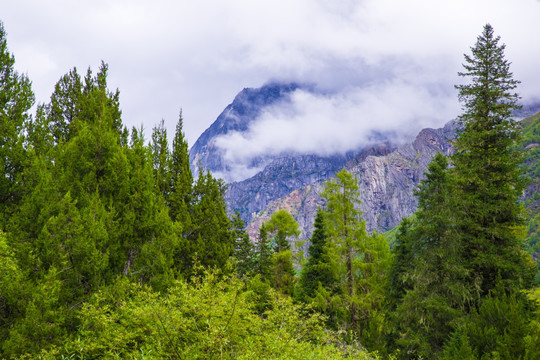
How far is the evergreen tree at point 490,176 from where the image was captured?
13.9m

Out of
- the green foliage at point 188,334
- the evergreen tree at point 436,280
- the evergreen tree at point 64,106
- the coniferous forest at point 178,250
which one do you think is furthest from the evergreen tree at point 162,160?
the evergreen tree at point 436,280

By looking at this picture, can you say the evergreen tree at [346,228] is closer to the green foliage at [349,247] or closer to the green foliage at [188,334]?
the green foliage at [349,247]

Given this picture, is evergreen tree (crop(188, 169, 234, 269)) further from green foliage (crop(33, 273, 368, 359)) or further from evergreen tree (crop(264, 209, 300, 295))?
evergreen tree (crop(264, 209, 300, 295))

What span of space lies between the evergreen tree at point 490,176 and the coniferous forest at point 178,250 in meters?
0.07

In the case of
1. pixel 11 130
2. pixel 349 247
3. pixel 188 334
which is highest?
pixel 11 130

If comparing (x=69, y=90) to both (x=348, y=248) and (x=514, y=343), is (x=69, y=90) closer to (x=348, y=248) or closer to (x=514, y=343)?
(x=348, y=248)

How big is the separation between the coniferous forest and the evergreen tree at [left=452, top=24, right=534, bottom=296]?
69mm

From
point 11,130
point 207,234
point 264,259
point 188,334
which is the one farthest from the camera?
point 264,259

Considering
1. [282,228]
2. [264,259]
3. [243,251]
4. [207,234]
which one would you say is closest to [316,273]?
[264,259]

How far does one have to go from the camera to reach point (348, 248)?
22.6 metres

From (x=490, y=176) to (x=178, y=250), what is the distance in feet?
54.6

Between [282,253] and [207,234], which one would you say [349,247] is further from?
[207,234]

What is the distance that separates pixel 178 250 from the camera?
16.9 metres

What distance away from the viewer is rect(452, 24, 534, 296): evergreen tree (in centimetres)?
1393
